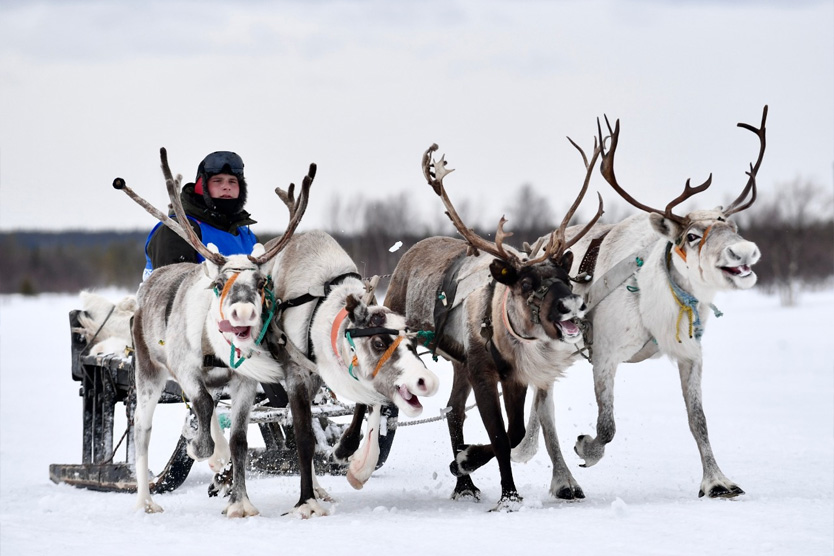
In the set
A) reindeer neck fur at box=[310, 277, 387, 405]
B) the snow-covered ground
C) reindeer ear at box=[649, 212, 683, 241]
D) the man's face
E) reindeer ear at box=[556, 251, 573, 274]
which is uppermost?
the man's face

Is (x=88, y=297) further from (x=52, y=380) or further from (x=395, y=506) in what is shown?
(x=52, y=380)

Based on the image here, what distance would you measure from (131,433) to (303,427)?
223 centimetres

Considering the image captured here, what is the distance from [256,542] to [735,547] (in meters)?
2.64

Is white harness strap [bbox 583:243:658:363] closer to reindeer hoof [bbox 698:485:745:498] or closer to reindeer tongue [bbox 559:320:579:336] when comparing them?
reindeer tongue [bbox 559:320:579:336]

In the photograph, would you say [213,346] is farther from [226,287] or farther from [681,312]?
[681,312]

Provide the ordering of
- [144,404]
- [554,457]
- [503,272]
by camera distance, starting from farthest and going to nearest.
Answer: [144,404] < [554,457] < [503,272]

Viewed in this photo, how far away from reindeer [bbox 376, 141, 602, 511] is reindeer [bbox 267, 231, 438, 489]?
0.75 m

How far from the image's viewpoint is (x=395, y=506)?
7.32 m

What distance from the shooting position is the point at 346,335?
6.74m

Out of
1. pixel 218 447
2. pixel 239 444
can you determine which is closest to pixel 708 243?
pixel 239 444

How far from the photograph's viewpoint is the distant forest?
2905cm

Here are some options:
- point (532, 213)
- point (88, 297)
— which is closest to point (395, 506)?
point (88, 297)

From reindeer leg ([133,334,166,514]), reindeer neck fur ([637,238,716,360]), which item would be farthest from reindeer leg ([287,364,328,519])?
reindeer neck fur ([637,238,716,360])

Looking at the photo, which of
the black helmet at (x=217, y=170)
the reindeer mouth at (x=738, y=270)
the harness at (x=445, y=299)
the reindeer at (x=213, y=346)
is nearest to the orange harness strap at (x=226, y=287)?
the reindeer at (x=213, y=346)
